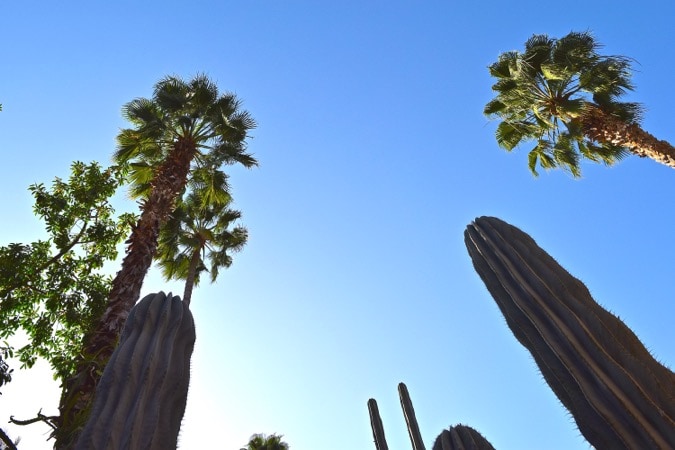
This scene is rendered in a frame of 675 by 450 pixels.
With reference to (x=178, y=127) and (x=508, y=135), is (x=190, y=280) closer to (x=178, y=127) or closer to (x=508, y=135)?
(x=178, y=127)

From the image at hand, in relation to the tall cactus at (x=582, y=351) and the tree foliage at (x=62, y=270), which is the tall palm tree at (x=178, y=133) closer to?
the tree foliage at (x=62, y=270)

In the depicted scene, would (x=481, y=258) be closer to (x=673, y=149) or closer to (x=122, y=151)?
(x=673, y=149)

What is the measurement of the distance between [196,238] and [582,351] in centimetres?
1279

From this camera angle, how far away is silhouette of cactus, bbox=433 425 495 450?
9.46ft

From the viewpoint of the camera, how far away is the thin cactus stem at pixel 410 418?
14.7ft

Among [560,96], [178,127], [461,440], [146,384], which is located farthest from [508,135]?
[146,384]

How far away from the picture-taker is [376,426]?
5051 millimetres

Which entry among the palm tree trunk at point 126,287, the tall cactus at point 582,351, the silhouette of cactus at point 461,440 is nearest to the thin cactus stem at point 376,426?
the silhouette of cactus at point 461,440

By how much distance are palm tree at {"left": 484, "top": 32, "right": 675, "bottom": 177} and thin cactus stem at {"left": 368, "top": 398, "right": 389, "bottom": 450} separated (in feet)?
27.4

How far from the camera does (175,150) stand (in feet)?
31.4

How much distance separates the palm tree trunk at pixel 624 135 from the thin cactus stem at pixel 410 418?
8.19 m

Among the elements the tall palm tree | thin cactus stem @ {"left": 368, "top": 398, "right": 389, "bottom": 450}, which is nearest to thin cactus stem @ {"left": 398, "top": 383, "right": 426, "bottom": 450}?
thin cactus stem @ {"left": 368, "top": 398, "right": 389, "bottom": 450}

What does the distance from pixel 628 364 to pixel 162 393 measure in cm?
203

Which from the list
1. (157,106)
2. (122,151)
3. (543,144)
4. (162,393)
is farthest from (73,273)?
(543,144)
